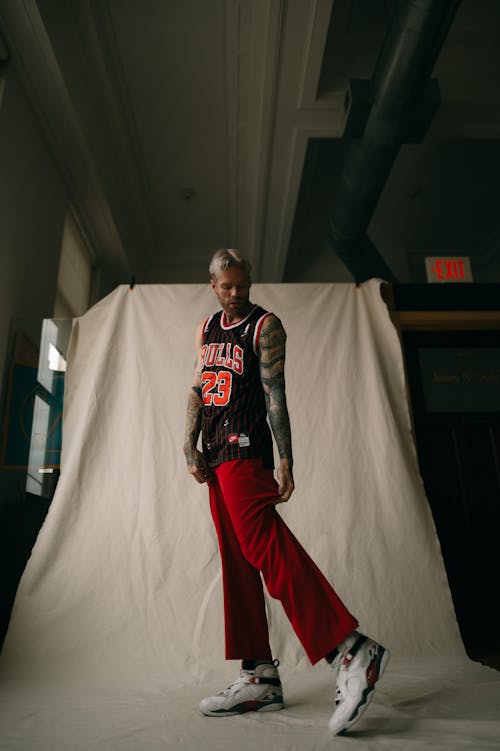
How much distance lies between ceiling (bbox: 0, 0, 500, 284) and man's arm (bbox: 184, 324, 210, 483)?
2112 millimetres

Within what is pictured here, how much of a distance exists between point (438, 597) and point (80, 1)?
3.39 metres

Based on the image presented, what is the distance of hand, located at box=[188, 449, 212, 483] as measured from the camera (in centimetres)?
152

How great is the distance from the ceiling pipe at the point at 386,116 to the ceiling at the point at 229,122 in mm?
393

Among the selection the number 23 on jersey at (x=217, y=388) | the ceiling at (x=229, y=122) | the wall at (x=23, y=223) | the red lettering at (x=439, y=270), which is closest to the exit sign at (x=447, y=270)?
the red lettering at (x=439, y=270)

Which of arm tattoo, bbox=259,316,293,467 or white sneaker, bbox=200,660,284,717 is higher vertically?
arm tattoo, bbox=259,316,293,467

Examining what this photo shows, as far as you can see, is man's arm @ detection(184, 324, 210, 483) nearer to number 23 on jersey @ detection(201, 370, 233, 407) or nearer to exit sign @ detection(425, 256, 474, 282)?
number 23 on jersey @ detection(201, 370, 233, 407)

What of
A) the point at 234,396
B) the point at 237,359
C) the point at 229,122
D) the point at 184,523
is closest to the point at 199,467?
the point at 234,396

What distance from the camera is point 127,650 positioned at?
2.09 m

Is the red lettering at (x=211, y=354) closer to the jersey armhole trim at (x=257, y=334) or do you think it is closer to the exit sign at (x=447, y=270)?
the jersey armhole trim at (x=257, y=334)

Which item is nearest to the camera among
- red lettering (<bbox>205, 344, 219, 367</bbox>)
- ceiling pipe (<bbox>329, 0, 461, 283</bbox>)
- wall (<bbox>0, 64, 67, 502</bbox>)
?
red lettering (<bbox>205, 344, 219, 367</bbox>)

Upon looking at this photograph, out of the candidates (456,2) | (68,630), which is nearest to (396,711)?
(68,630)

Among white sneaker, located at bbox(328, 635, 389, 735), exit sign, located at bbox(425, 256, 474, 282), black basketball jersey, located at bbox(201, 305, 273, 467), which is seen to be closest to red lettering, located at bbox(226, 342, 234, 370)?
black basketball jersey, located at bbox(201, 305, 273, 467)

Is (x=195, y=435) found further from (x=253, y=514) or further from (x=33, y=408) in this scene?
(x=33, y=408)

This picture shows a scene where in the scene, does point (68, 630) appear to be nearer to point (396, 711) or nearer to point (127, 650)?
point (127, 650)
